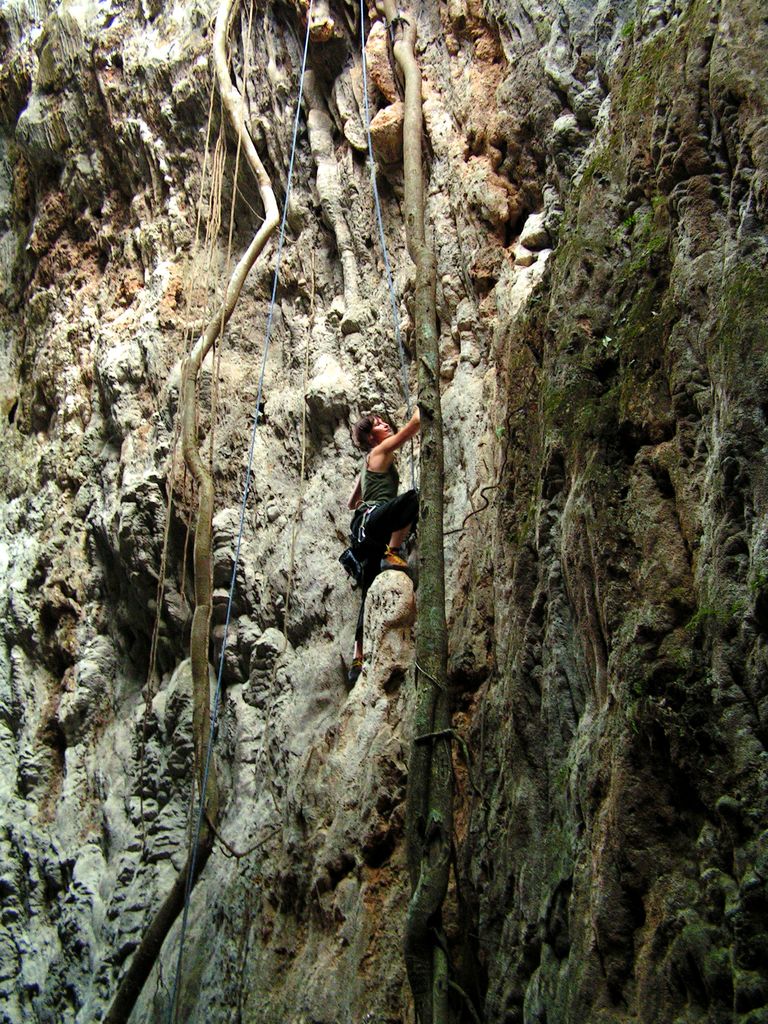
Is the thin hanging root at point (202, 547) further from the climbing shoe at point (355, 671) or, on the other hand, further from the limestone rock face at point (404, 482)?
the climbing shoe at point (355, 671)

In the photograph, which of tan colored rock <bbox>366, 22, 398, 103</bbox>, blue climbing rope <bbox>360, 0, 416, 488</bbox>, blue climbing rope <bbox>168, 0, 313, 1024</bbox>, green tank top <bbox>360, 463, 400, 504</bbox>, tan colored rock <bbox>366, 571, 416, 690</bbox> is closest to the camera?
tan colored rock <bbox>366, 571, 416, 690</bbox>

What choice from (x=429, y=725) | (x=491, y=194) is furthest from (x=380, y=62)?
(x=429, y=725)

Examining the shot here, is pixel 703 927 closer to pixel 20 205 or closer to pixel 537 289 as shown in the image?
pixel 537 289

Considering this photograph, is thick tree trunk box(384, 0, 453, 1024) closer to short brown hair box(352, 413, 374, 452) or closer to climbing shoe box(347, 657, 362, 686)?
short brown hair box(352, 413, 374, 452)

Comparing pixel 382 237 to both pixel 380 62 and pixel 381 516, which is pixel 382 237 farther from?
pixel 381 516

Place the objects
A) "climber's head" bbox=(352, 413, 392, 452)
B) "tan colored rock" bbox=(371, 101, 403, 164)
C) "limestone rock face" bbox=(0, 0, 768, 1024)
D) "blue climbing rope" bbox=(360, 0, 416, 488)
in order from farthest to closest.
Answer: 1. "tan colored rock" bbox=(371, 101, 403, 164)
2. "blue climbing rope" bbox=(360, 0, 416, 488)
3. "climber's head" bbox=(352, 413, 392, 452)
4. "limestone rock face" bbox=(0, 0, 768, 1024)

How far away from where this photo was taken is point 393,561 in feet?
16.0

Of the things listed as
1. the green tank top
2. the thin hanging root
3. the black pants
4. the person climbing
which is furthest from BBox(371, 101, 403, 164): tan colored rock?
the black pants

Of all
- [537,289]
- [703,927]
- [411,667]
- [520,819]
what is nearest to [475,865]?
[520,819]

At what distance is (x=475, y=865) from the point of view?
362 centimetres

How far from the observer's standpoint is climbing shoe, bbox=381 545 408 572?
192 inches

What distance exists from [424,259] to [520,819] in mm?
2925

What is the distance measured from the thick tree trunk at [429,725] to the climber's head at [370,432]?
0.66 meters

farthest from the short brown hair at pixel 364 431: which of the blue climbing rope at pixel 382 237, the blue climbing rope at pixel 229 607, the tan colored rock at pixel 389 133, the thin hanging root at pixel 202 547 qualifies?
the tan colored rock at pixel 389 133
